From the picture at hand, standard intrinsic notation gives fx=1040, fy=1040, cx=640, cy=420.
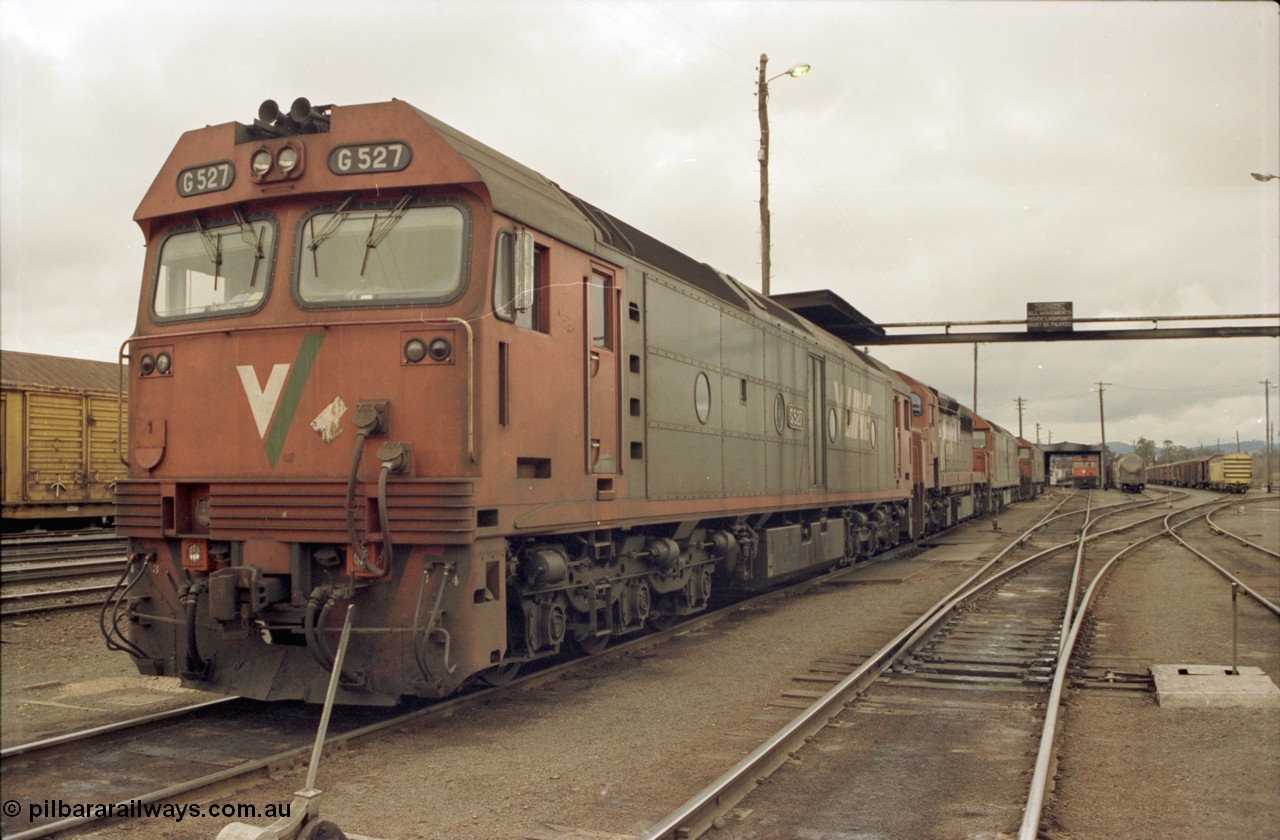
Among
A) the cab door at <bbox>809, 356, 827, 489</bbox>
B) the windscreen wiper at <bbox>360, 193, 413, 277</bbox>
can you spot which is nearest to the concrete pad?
the cab door at <bbox>809, 356, 827, 489</bbox>

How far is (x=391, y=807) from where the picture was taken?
5.42m

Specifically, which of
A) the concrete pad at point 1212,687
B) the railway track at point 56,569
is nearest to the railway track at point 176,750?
the concrete pad at point 1212,687

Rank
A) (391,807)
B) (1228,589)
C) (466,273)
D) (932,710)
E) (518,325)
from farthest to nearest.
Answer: (1228,589)
(932,710)
(518,325)
(466,273)
(391,807)

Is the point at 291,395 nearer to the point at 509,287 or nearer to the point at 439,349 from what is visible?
the point at 439,349

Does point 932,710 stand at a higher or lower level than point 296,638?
lower

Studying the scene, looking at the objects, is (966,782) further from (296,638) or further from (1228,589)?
(1228,589)

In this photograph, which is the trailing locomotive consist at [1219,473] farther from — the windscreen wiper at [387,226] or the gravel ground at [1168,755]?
the windscreen wiper at [387,226]

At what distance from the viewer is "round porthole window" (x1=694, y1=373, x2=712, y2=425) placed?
1062 centimetres

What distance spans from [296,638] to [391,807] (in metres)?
1.75

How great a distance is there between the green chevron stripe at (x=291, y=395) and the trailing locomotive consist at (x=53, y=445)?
15.8 meters

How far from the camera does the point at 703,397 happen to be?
35.5 ft

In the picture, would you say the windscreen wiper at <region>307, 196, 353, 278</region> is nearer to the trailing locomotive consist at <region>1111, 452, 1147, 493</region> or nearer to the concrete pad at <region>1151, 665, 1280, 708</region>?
the concrete pad at <region>1151, 665, 1280, 708</region>

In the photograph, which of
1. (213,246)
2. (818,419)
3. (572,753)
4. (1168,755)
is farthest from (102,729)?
(818,419)

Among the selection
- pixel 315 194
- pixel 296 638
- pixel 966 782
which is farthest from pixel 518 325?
pixel 966 782
